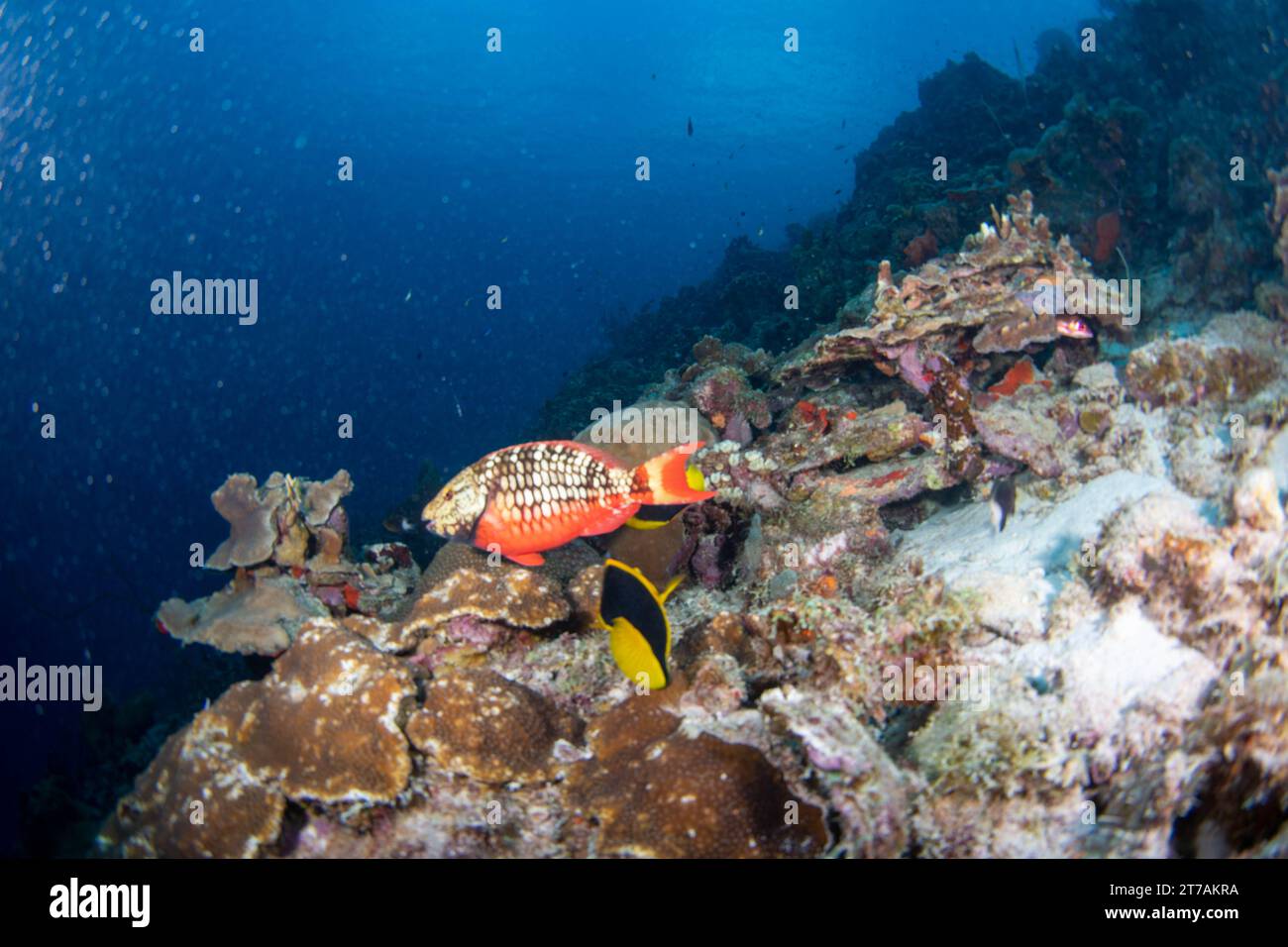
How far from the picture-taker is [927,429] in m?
5.33

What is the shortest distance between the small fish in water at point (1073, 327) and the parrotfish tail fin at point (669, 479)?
173 inches

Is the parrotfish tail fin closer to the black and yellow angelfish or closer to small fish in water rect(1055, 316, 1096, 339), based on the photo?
the black and yellow angelfish

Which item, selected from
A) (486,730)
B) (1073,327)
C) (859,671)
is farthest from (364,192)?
(859,671)

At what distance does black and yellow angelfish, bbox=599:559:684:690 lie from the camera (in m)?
2.94

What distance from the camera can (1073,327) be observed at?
19.6 feet

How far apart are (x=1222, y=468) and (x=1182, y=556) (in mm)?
1477

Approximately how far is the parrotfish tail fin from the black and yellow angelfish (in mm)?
899

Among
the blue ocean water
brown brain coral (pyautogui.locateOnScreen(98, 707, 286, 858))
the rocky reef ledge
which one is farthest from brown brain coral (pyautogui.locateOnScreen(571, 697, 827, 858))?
the blue ocean water

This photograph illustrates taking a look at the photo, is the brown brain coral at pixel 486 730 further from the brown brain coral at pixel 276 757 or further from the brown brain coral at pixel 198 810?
the brown brain coral at pixel 198 810

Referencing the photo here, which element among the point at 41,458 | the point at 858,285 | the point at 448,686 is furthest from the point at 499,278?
the point at 448,686

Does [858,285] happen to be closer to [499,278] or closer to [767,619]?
[767,619]

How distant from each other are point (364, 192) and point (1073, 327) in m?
107

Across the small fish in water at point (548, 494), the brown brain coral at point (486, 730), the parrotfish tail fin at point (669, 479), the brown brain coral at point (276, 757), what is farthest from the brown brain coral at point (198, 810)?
the parrotfish tail fin at point (669, 479)

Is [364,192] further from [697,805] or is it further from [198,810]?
[697,805]
